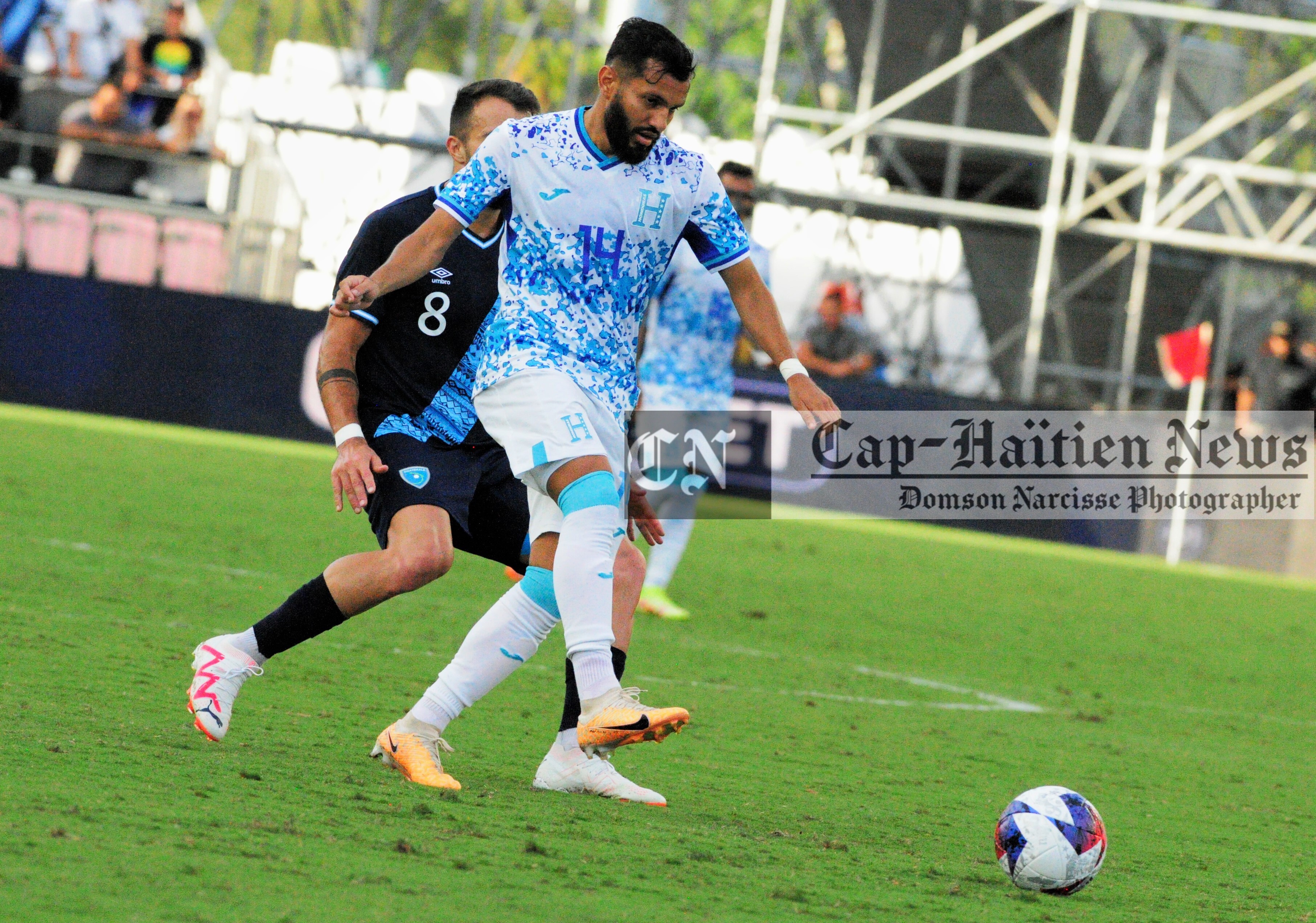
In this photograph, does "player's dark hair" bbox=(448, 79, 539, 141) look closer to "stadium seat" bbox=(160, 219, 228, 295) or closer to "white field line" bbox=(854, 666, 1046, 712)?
"white field line" bbox=(854, 666, 1046, 712)

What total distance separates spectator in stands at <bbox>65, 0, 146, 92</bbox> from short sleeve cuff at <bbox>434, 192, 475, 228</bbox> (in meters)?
17.8

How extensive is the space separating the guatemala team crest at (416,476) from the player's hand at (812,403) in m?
1.01

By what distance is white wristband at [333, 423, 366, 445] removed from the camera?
4.84 metres

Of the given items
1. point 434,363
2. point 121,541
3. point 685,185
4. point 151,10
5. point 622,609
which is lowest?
point 121,541

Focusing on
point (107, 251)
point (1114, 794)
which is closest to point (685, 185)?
point (1114, 794)

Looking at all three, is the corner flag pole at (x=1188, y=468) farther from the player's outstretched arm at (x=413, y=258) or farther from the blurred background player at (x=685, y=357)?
the player's outstretched arm at (x=413, y=258)

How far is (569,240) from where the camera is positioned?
15.6ft

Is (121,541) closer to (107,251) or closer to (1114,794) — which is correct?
(1114,794)

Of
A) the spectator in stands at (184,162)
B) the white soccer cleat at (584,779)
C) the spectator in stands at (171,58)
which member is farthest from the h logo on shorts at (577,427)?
the spectator in stands at (171,58)

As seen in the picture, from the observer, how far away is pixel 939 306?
2814cm

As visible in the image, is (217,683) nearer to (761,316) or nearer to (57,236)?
(761,316)

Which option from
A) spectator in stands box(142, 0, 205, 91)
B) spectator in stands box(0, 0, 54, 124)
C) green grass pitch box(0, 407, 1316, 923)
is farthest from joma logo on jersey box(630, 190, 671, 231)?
spectator in stands box(0, 0, 54, 124)

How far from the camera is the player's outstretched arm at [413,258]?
4613 millimetres

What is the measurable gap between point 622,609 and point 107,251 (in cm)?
1548
